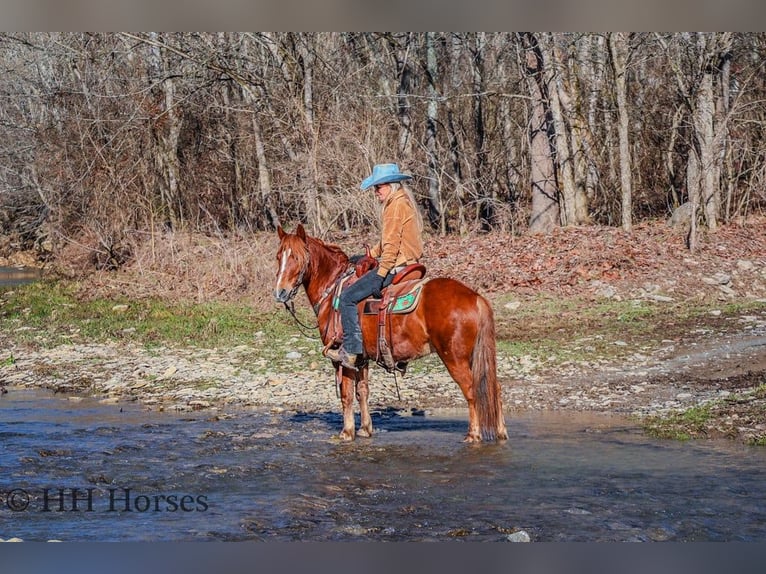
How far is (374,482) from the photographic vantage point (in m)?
8.59

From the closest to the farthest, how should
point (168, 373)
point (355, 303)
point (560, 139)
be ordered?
point (355, 303), point (168, 373), point (560, 139)

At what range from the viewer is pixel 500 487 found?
27.1 feet

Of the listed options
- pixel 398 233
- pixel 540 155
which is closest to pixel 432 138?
pixel 540 155

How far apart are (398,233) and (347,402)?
2.00 meters

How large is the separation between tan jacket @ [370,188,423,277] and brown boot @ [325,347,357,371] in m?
0.95

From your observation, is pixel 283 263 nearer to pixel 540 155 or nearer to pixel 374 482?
pixel 374 482

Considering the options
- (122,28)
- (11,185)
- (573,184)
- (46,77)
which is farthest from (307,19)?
(11,185)

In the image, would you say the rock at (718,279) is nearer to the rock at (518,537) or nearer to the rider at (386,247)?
the rider at (386,247)

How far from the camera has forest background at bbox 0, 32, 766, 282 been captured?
78.1 feet

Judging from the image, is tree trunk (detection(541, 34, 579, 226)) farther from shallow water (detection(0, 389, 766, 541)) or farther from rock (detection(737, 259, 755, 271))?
shallow water (detection(0, 389, 766, 541))

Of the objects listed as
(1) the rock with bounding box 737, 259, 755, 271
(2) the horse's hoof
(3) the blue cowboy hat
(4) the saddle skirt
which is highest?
(3) the blue cowboy hat

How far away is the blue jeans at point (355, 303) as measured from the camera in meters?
10.1

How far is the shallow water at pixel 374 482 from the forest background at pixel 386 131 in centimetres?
1169

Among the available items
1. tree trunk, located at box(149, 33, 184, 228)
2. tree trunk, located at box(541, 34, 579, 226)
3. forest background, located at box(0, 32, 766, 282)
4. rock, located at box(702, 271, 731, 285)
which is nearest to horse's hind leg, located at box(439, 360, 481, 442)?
rock, located at box(702, 271, 731, 285)
